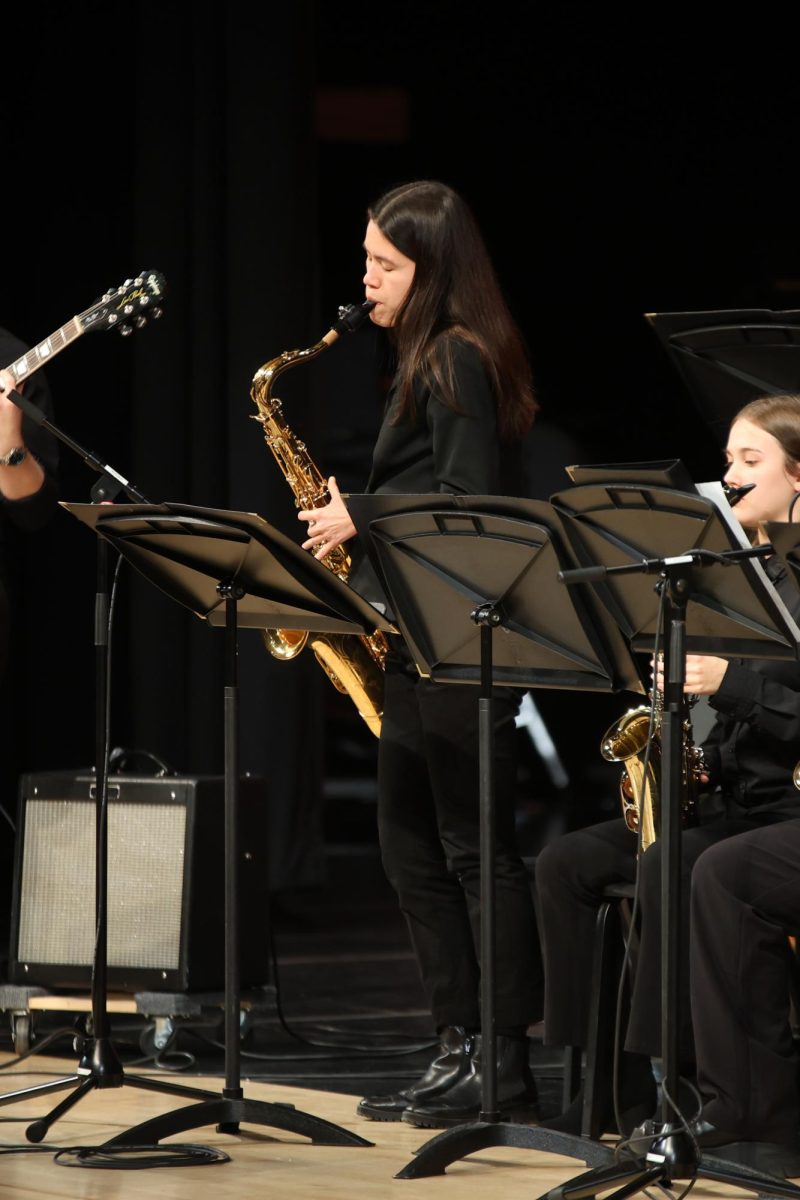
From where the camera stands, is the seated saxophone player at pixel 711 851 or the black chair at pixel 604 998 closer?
the seated saxophone player at pixel 711 851

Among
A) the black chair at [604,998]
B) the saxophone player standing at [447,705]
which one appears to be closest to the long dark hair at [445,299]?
the saxophone player standing at [447,705]

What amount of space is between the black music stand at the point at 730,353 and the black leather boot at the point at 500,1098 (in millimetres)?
1266

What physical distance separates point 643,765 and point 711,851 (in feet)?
0.94

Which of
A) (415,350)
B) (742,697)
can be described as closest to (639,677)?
(742,697)

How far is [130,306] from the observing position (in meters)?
3.56

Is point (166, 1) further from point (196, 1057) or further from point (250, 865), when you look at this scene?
point (196, 1057)

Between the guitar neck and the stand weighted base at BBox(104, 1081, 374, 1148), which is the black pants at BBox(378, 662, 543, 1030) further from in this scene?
the guitar neck

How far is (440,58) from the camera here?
700 cm

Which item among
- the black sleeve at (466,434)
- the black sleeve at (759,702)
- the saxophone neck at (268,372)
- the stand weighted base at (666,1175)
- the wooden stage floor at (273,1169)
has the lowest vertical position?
the wooden stage floor at (273,1169)

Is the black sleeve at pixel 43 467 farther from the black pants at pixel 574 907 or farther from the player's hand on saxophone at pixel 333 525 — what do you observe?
the black pants at pixel 574 907

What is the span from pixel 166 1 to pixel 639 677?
403cm

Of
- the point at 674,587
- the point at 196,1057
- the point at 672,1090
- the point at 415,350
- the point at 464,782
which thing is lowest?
the point at 196,1057

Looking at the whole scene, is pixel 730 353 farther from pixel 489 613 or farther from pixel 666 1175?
pixel 666 1175

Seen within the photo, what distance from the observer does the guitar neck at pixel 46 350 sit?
3627 millimetres
